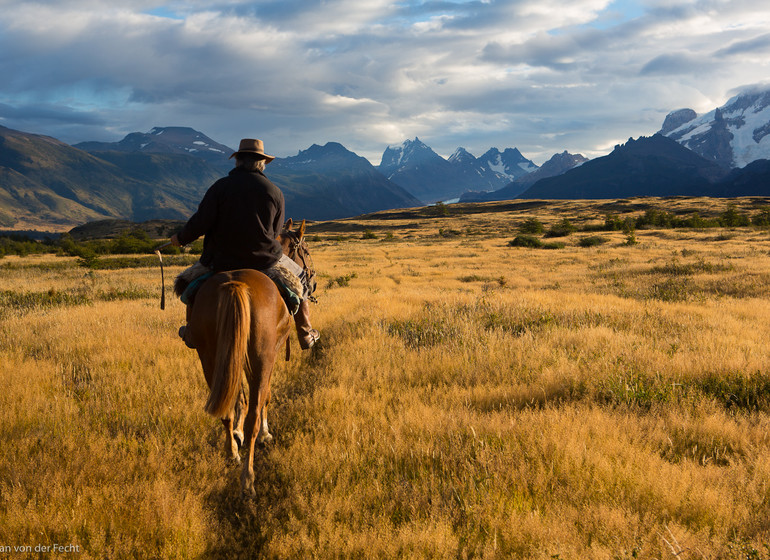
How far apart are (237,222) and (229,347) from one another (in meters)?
1.71

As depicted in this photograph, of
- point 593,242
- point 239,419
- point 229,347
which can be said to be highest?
point 593,242

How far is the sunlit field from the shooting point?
122 inches

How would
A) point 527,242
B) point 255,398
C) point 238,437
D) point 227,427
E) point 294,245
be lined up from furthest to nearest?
point 527,242
point 294,245
point 238,437
point 227,427
point 255,398

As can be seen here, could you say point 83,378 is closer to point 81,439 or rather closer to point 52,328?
point 81,439

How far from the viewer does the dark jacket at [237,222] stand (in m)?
5.01

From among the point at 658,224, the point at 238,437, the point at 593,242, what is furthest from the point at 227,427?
the point at 658,224

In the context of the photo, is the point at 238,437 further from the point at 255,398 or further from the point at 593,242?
the point at 593,242

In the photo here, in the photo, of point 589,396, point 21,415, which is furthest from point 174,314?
point 589,396

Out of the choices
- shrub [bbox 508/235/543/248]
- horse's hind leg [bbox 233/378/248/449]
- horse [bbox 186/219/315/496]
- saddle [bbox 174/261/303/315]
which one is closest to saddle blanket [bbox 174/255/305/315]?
saddle [bbox 174/261/303/315]

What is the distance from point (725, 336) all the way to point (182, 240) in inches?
361

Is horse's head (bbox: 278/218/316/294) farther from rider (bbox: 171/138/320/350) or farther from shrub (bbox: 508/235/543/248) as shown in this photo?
shrub (bbox: 508/235/543/248)

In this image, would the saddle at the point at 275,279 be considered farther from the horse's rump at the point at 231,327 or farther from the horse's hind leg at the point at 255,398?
the horse's hind leg at the point at 255,398

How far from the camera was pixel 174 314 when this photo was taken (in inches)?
417

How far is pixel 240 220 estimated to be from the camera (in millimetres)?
5004
